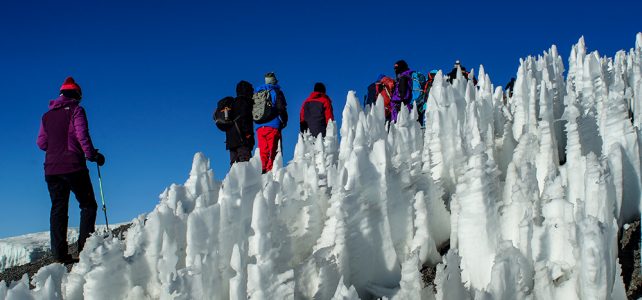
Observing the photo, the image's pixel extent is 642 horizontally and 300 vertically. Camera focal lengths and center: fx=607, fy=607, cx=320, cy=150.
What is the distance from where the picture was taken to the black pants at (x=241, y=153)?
40.6 feet

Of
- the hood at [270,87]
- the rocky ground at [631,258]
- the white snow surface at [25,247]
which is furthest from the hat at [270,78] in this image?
the white snow surface at [25,247]

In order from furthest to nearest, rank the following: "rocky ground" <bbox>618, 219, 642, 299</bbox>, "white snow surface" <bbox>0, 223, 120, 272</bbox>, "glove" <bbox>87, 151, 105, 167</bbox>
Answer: "white snow surface" <bbox>0, 223, 120, 272</bbox> < "glove" <bbox>87, 151, 105, 167</bbox> < "rocky ground" <bbox>618, 219, 642, 299</bbox>

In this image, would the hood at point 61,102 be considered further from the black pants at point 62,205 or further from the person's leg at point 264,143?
the person's leg at point 264,143

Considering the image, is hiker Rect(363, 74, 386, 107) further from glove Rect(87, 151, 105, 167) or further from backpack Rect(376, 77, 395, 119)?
glove Rect(87, 151, 105, 167)

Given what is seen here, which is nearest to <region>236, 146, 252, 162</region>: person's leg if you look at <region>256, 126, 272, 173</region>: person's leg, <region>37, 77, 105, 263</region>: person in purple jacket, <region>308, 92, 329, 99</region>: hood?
<region>256, 126, 272, 173</region>: person's leg

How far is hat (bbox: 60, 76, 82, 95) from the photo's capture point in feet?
30.9

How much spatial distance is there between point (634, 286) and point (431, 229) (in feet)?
5.78

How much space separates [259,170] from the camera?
4.71 metres

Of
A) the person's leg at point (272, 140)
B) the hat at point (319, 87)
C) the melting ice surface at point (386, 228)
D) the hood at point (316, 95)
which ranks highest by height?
the hat at point (319, 87)

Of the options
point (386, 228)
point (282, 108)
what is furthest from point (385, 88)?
point (386, 228)

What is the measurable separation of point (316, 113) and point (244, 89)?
1.58m

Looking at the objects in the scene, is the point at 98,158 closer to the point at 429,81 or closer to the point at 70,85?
the point at 70,85

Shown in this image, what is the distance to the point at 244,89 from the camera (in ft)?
41.6

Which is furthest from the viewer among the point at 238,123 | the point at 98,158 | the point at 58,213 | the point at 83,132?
the point at 238,123
